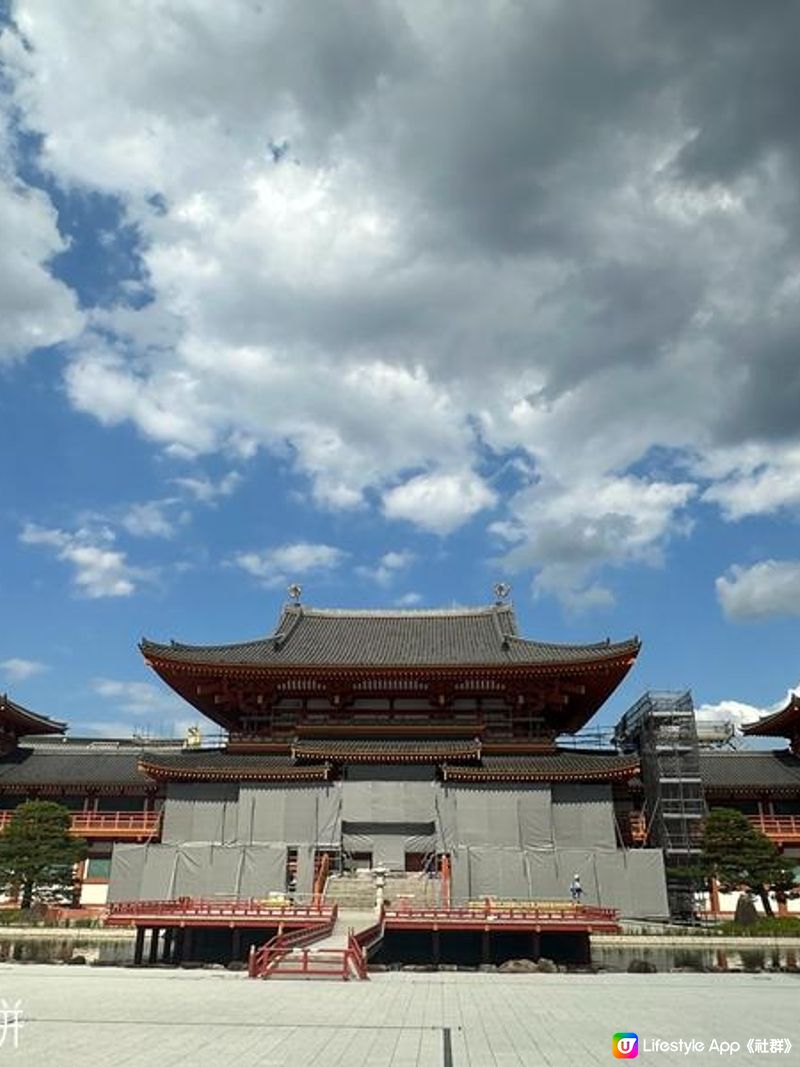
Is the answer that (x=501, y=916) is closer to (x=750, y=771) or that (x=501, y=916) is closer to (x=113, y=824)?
(x=750, y=771)

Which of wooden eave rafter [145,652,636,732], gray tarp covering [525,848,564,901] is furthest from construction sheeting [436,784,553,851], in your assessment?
wooden eave rafter [145,652,636,732]

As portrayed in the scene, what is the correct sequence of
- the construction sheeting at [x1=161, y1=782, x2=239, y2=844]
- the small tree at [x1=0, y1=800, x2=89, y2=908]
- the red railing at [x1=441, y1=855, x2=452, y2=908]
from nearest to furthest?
the red railing at [x1=441, y1=855, x2=452, y2=908] → the small tree at [x1=0, y1=800, x2=89, y2=908] → the construction sheeting at [x1=161, y1=782, x2=239, y2=844]

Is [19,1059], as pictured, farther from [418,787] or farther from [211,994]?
[418,787]

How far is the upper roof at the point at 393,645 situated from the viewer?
41.5 m

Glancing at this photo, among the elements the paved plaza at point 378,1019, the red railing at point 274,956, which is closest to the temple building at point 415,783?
the red railing at point 274,956

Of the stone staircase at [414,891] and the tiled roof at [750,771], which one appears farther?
the tiled roof at [750,771]

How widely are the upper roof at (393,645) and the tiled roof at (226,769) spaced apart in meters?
4.59

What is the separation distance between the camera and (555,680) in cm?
4156

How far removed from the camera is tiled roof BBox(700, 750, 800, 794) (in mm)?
45219

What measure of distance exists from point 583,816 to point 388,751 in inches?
363

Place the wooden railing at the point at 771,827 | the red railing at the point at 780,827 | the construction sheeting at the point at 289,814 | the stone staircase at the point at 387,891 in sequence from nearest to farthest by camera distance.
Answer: the stone staircase at the point at 387,891 → the construction sheeting at the point at 289,814 → the wooden railing at the point at 771,827 → the red railing at the point at 780,827

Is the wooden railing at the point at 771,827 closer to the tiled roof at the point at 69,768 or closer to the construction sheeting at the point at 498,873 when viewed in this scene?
the construction sheeting at the point at 498,873

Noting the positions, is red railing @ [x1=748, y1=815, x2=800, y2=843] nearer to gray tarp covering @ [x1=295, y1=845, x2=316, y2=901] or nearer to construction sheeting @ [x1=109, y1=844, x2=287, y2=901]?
gray tarp covering @ [x1=295, y1=845, x2=316, y2=901]

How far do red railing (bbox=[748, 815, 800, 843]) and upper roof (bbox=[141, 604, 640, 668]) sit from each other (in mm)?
13401
